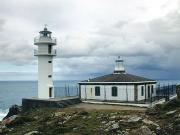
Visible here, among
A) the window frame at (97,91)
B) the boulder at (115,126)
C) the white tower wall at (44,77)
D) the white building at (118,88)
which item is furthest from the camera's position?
the white tower wall at (44,77)

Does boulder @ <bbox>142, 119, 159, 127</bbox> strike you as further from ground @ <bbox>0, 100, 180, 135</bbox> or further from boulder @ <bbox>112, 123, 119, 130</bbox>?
boulder @ <bbox>112, 123, 119, 130</bbox>

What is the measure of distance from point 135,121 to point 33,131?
7398mm

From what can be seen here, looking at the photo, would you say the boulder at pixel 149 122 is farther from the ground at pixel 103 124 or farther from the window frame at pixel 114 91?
the window frame at pixel 114 91

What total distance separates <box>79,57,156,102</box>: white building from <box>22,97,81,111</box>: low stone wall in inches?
86.2

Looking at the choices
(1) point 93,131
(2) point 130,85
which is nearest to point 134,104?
(2) point 130,85

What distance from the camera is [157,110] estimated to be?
27.4 metres

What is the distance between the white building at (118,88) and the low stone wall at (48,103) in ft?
7.18

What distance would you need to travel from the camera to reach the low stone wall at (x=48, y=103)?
41656mm

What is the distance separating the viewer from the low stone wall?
137 feet

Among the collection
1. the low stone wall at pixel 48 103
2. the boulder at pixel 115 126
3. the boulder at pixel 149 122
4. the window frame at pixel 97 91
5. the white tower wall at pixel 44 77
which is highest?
the white tower wall at pixel 44 77

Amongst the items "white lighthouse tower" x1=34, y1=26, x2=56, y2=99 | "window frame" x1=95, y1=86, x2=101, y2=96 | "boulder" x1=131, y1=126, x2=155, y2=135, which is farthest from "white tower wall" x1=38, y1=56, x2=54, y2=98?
"boulder" x1=131, y1=126, x2=155, y2=135

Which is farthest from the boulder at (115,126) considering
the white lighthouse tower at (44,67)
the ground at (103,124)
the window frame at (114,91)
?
the white lighthouse tower at (44,67)

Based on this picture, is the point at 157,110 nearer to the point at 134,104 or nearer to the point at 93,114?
the point at 93,114

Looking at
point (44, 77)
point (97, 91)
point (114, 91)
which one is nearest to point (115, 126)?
point (114, 91)
